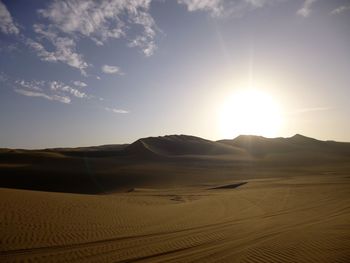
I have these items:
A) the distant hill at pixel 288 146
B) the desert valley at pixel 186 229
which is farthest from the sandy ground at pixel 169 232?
the distant hill at pixel 288 146

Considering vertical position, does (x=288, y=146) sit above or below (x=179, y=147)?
above

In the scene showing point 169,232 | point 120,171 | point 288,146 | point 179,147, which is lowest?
point 169,232

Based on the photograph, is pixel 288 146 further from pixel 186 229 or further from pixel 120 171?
pixel 186 229

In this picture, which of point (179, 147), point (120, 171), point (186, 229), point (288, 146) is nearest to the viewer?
point (186, 229)

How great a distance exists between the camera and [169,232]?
10695 millimetres

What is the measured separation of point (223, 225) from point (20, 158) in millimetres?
47581

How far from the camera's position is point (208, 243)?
9305mm

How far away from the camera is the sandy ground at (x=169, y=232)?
8.06 m

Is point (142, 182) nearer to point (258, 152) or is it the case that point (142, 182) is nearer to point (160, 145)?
point (160, 145)

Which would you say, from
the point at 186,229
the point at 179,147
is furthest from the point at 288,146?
the point at 186,229

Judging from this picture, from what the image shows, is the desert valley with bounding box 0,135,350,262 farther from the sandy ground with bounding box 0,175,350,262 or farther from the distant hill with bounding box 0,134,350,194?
the distant hill with bounding box 0,134,350,194

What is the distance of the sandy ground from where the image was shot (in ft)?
26.5

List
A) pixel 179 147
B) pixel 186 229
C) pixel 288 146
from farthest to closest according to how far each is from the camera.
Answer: pixel 288 146 < pixel 179 147 < pixel 186 229

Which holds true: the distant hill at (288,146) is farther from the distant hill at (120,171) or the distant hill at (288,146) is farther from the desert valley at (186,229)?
the desert valley at (186,229)
